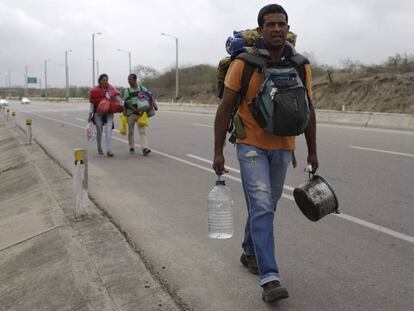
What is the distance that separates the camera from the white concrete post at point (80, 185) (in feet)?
21.2

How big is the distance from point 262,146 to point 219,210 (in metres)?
0.69

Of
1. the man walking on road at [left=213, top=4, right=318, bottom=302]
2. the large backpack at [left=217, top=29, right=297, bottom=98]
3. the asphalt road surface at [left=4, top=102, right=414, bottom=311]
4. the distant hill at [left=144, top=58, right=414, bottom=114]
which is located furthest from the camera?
the distant hill at [left=144, top=58, right=414, bottom=114]

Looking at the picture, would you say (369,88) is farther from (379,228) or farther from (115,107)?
(379,228)

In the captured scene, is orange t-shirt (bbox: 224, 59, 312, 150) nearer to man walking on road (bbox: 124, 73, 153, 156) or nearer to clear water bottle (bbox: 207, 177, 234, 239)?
clear water bottle (bbox: 207, 177, 234, 239)

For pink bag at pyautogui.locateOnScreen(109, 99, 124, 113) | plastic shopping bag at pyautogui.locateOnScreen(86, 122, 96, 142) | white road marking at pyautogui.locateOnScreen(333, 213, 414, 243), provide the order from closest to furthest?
1. white road marking at pyautogui.locateOnScreen(333, 213, 414, 243)
2. pink bag at pyautogui.locateOnScreen(109, 99, 124, 113)
3. plastic shopping bag at pyautogui.locateOnScreen(86, 122, 96, 142)

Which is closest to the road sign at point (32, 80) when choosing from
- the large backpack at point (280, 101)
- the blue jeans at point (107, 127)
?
the blue jeans at point (107, 127)

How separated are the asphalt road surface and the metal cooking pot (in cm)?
60

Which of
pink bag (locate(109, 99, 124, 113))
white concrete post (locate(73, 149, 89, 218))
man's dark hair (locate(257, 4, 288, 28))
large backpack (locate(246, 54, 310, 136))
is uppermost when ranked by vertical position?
man's dark hair (locate(257, 4, 288, 28))

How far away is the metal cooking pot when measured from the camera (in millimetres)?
4020

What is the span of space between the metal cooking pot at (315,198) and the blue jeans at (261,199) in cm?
24

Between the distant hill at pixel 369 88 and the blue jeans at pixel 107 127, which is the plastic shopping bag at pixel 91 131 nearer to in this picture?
the blue jeans at pixel 107 127

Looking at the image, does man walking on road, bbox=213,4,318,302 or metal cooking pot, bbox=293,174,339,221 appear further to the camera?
metal cooking pot, bbox=293,174,339,221

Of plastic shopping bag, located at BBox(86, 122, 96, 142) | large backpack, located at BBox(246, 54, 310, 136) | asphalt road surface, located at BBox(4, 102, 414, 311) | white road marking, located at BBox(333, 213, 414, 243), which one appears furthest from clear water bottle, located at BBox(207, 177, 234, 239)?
plastic shopping bag, located at BBox(86, 122, 96, 142)

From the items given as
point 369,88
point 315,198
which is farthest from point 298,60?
point 369,88
